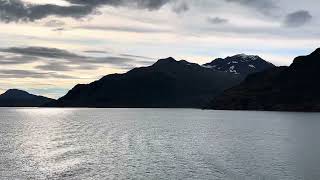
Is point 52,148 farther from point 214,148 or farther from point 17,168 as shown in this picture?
point 214,148

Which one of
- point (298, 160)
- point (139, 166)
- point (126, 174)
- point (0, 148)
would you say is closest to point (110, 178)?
point (126, 174)

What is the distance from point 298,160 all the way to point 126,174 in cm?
3823

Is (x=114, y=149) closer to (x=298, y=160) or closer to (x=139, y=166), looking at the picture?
(x=139, y=166)

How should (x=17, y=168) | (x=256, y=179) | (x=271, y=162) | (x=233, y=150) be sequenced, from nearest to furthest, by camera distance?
1. (x=256, y=179)
2. (x=17, y=168)
3. (x=271, y=162)
4. (x=233, y=150)

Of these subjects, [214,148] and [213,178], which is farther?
[214,148]

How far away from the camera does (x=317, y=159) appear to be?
321ft

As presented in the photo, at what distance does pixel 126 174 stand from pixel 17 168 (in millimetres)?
21313

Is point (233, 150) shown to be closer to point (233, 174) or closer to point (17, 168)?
point (233, 174)

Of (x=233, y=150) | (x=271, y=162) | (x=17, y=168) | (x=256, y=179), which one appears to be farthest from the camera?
(x=233, y=150)

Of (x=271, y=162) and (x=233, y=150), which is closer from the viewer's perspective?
(x=271, y=162)

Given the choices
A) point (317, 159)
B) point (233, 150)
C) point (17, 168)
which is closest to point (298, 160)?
point (317, 159)

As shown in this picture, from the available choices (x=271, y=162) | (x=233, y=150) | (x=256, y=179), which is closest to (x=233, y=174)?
(x=256, y=179)

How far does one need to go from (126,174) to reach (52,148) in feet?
150

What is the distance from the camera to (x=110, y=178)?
251 ft
